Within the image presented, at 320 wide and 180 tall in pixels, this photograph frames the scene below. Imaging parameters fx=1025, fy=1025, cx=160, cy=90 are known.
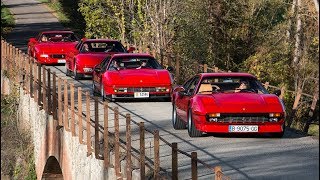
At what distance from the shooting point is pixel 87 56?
32.6 m

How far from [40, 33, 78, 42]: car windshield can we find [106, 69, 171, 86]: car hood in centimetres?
1527

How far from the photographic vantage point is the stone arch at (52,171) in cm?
2739

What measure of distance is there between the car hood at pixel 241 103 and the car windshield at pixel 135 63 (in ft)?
26.7

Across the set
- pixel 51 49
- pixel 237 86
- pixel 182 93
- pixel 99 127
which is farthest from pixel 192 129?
pixel 51 49

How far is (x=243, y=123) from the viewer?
17.7 meters

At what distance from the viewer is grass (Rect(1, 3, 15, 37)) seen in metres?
75.1

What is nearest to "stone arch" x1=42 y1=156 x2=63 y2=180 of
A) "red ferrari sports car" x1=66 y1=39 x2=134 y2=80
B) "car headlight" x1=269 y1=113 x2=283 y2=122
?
"red ferrari sports car" x1=66 y1=39 x2=134 y2=80

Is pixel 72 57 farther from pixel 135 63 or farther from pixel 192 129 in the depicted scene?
pixel 192 129

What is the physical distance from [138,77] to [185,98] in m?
6.32

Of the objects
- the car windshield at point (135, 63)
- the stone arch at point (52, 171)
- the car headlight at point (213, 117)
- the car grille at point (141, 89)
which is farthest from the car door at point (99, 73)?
the car headlight at point (213, 117)

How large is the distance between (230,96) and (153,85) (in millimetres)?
7114

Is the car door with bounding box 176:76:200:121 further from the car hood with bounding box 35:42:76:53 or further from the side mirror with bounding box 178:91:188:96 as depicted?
the car hood with bounding box 35:42:76:53

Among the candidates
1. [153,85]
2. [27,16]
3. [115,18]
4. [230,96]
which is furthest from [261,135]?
[27,16]

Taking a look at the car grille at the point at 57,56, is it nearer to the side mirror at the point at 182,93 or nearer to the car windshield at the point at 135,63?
the car windshield at the point at 135,63
